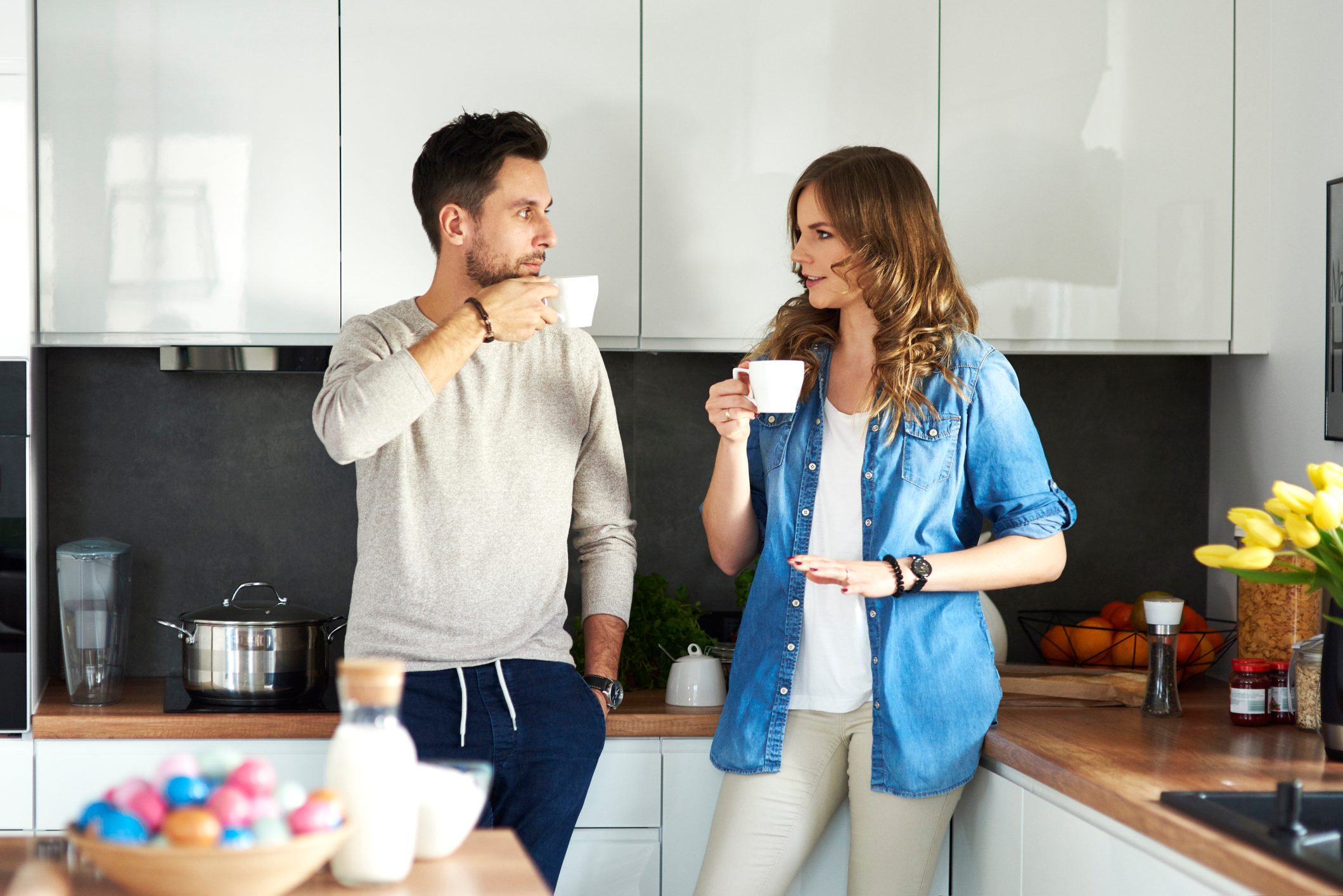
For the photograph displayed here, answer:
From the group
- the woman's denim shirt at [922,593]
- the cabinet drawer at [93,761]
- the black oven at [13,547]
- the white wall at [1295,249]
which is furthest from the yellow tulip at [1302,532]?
the black oven at [13,547]

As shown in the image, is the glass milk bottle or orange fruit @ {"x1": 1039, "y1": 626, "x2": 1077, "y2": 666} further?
orange fruit @ {"x1": 1039, "y1": 626, "x2": 1077, "y2": 666}

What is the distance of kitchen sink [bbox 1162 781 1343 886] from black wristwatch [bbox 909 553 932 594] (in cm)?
43

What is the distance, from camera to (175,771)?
3.32ft

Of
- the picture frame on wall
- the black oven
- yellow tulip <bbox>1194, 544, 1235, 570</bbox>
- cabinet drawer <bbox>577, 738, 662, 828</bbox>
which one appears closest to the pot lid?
the black oven

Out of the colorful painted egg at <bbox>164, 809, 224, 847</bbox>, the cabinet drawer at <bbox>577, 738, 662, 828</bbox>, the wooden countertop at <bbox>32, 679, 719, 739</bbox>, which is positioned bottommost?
the cabinet drawer at <bbox>577, 738, 662, 828</bbox>

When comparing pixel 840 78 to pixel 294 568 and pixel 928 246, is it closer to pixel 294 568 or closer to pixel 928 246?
pixel 928 246

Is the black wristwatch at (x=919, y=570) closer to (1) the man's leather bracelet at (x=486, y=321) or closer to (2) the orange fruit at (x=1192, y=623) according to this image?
(1) the man's leather bracelet at (x=486, y=321)

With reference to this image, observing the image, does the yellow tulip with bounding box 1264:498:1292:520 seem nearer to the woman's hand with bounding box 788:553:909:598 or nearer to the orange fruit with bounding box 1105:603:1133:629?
the woman's hand with bounding box 788:553:909:598

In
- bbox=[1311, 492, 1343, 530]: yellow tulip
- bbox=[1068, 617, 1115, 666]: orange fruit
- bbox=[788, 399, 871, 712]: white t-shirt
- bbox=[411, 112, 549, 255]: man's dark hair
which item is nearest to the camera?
bbox=[1311, 492, 1343, 530]: yellow tulip

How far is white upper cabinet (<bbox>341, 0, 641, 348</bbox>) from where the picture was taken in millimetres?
2307

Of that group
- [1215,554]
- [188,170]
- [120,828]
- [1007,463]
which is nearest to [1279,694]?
[1215,554]

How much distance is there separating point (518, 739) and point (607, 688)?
8.6 inches

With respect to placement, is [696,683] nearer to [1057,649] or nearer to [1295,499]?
[1057,649]

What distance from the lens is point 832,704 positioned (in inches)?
74.0
